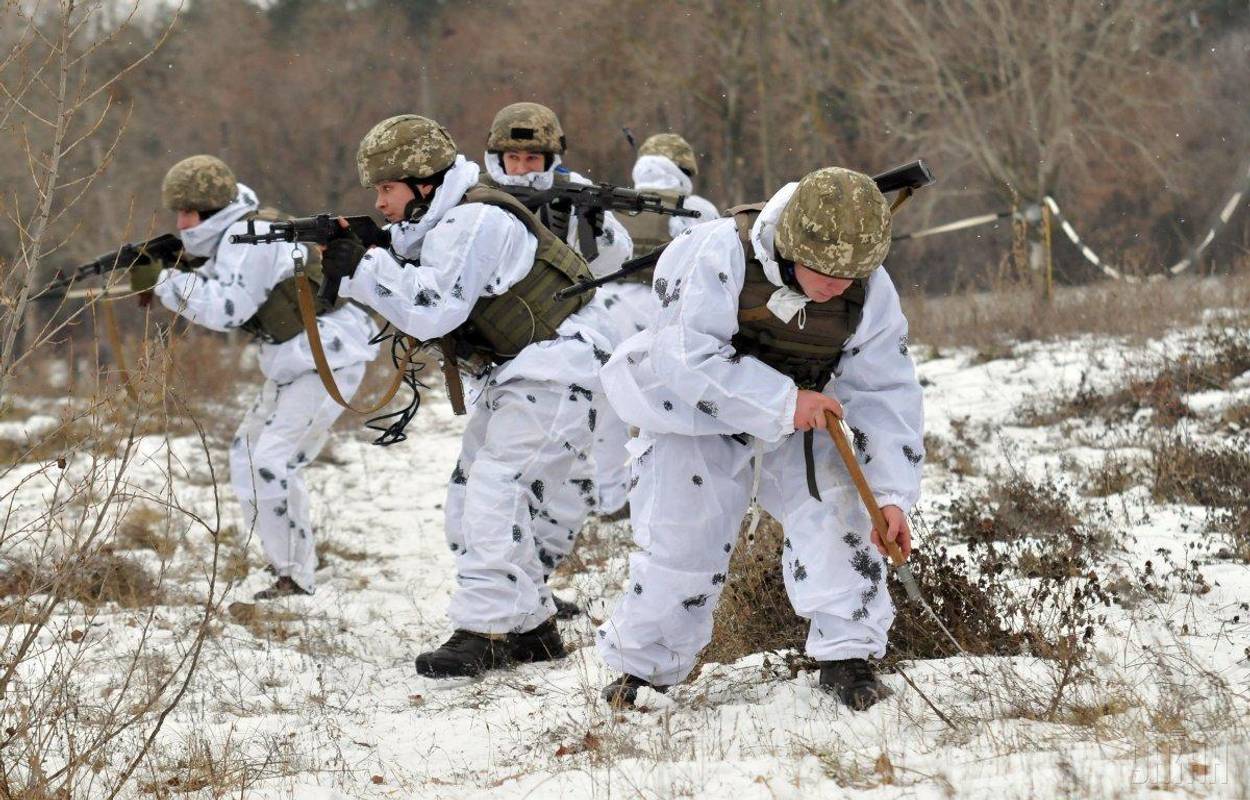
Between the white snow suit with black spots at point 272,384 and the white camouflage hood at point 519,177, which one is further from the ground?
the white camouflage hood at point 519,177

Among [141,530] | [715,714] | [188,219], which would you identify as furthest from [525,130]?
[141,530]

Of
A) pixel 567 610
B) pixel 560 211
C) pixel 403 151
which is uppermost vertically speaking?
pixel 403 151

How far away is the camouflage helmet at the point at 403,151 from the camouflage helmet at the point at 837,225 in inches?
74.2

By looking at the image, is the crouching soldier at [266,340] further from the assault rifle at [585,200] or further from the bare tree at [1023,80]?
the bare tree at [1023,80]

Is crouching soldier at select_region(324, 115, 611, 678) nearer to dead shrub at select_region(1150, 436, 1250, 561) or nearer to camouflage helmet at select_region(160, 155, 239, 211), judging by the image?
camouflage helmet at select_region(160, 155, 239, 211)

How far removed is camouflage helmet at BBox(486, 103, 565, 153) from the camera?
6.32 meters

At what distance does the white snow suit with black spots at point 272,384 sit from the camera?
6609mm

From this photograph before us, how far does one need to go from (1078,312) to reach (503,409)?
25.9ft

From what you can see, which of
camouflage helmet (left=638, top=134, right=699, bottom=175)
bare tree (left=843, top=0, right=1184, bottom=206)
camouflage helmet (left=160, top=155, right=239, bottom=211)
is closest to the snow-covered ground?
camouflage helmet (left=160, top=155, right=239, bottom=211)

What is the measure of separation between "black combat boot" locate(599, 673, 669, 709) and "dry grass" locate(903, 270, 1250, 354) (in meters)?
7.08

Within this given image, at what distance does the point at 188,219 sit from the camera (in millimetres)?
6805

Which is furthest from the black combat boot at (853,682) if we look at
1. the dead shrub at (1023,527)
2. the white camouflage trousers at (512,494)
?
the white camouflage trousers at (512,494)

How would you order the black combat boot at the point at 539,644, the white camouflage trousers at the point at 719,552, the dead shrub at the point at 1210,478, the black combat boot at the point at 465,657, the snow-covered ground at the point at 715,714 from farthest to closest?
Answer: the dead shrub at the point at 1210,478
the black combat boot at the point at 539,644
the black combat boot at the point at 465,657
the white camouflage trousers at the point at 719,552
the snow-covered ground at the point at 715,714

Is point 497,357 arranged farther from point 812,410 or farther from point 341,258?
point 812,410
